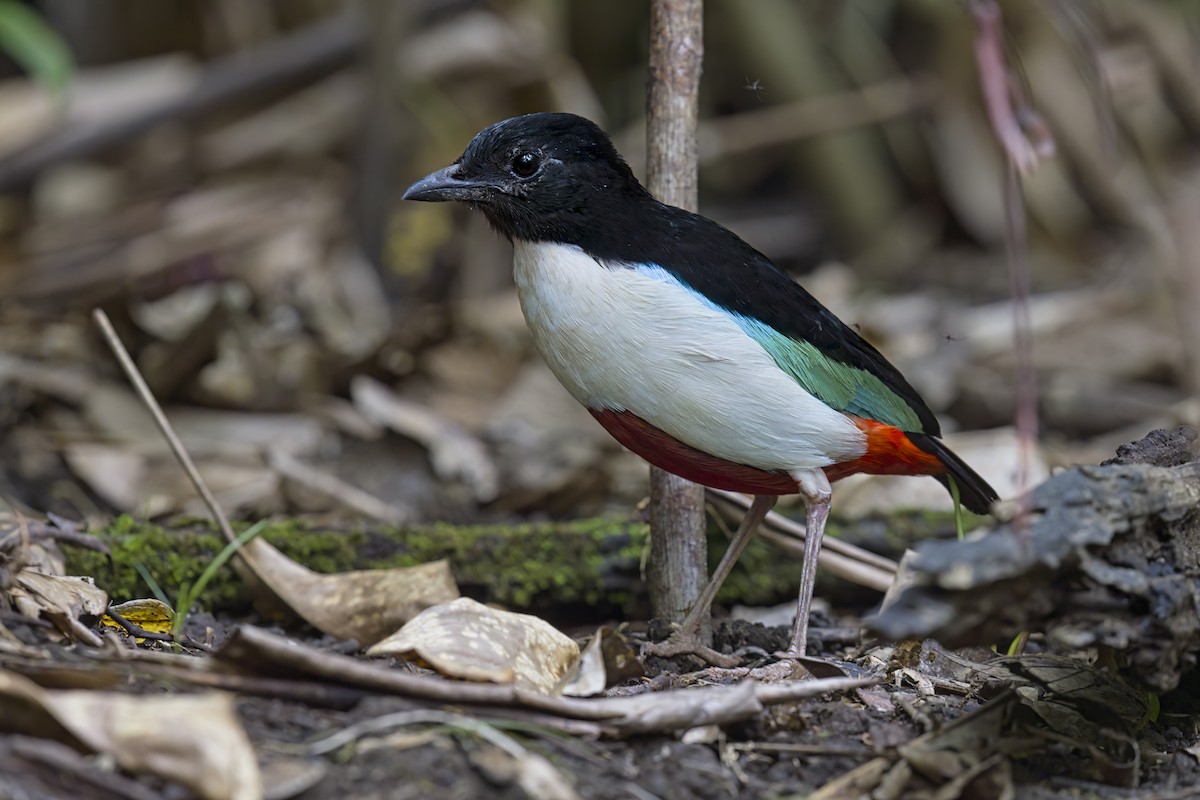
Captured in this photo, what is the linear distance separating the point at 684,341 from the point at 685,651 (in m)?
0.80

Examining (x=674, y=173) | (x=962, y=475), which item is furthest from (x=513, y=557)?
(x=962, y=475)

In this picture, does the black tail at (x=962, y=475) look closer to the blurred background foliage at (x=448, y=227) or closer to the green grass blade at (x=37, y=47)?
the blurred background foliage at (x=448, y=227)

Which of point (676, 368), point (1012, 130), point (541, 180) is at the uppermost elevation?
point (541, 180)

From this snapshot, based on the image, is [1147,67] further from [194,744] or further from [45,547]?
[194,744]

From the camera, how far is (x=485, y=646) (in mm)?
2971

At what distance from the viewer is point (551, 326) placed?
3.46m

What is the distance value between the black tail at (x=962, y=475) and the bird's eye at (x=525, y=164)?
121cm

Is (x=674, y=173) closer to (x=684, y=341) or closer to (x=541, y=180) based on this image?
(x=541, y=180)

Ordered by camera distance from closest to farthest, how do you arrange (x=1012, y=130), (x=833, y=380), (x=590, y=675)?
(x=1012, y=130), (x=590, y=675), (x=833, y=380)

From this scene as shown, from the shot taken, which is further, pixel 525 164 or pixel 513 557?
pixel 513 557

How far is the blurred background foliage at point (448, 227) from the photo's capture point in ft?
18.1

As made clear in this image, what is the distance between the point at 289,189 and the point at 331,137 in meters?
0.42

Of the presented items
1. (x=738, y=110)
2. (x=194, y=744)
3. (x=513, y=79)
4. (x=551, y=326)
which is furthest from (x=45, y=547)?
(x=738, y=110)

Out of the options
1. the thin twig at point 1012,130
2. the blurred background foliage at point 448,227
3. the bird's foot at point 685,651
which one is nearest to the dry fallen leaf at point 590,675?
the bird's foot at point 685,651
